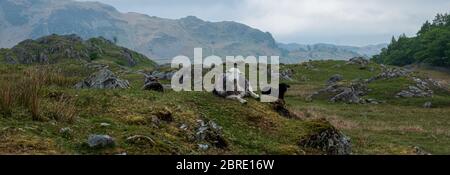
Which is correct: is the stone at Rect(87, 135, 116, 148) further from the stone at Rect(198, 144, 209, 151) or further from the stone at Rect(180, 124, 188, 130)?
the stone at Rect(180, 124, 188, 130)

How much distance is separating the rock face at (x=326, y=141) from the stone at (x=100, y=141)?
368 inches

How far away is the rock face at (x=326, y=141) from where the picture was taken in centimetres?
2261

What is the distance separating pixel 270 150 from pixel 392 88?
56.7m

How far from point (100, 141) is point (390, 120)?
3572 cm

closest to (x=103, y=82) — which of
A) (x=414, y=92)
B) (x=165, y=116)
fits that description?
(x=165, y=116)

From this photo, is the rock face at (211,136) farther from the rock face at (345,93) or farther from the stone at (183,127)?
the rock face at (345,93)

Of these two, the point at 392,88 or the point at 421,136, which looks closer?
the point at 421,136

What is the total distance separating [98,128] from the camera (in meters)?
19.2

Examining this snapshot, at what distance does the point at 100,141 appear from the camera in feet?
54.7

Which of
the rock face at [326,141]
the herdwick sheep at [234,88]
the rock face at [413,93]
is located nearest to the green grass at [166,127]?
the rock face at [326,141]

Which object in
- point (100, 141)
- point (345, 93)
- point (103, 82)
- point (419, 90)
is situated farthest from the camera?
point (419, 90)

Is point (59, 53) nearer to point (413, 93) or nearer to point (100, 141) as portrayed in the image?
point (413, 93)
